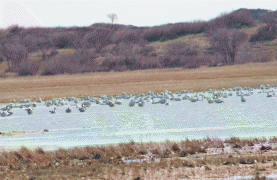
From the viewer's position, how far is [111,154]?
8.98m

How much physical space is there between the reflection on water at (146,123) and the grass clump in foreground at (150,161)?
1349 mm

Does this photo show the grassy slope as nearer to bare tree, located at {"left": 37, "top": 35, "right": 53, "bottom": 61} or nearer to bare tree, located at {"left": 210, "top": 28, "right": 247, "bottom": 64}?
bare tree, located at {"left": 210, "top": 28, "right": 247, "bottom": 64}

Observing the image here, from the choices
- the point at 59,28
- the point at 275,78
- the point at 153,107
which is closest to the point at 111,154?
the point at 153,107

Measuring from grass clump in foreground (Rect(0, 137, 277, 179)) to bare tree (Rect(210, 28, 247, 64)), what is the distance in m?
45.3

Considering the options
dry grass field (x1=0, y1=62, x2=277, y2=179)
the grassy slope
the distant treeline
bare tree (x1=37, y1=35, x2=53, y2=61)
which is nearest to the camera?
dry grass field (x1=0, y1=62, x2=277, y2=179)

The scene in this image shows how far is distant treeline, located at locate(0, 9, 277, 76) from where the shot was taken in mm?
56062

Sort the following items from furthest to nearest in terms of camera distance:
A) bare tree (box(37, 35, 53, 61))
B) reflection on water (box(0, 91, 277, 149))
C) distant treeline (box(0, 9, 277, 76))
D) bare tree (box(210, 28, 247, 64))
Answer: bare tree (box(37, 35, 53, 61)) → distant treeline (box(0, 9, 277, 76)) → bare tree (box(210, 28, 247, 64)) → reflection on water (box(0, 91, 277, 149))

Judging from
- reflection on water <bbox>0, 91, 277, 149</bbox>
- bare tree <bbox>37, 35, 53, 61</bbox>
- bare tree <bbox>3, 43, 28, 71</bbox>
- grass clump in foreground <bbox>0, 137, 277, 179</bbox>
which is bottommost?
reflection on water <bbox>0, 91, 277, 149</bbox>

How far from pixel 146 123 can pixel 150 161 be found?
5.64 m

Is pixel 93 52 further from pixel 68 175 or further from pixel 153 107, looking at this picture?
pixel 68 175

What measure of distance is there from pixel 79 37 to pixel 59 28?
13.0 m

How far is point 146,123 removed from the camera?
14141mm

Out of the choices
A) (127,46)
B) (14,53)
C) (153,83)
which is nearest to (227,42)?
(127,46)

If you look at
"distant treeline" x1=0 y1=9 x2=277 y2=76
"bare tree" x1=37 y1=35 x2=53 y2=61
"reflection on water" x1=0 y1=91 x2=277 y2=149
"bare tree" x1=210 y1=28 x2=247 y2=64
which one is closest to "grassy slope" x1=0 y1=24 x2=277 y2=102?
"distant treeline" x1=0 y1=9 x2=277 y2=76
